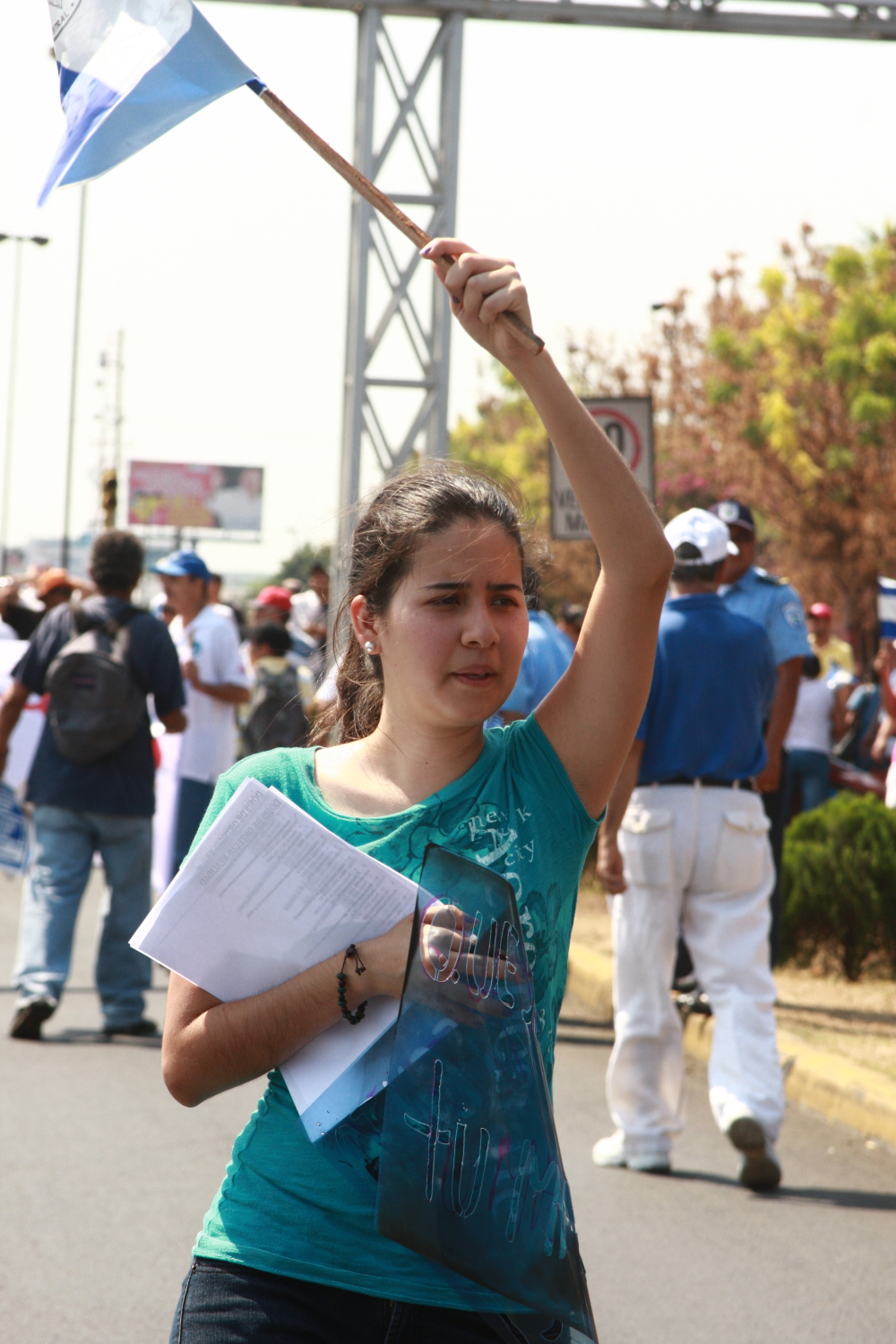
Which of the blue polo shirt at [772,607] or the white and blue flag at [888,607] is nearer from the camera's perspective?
the blue polo shirt at [772,607]

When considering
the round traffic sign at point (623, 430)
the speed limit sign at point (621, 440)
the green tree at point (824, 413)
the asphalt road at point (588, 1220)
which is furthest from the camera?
the green tree at point (824, 413)

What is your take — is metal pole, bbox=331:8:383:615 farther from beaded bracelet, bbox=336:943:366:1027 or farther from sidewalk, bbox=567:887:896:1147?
beaded bracelet, bbox=336:943:366:1027

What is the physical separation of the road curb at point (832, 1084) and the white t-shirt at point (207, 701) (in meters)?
3.36

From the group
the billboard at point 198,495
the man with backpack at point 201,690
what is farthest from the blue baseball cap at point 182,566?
the billboard at point 198,495

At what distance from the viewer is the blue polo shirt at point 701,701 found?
5.87 metres

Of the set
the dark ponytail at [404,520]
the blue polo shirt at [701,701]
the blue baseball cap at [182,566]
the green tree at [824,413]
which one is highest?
the green tree at [824,413]

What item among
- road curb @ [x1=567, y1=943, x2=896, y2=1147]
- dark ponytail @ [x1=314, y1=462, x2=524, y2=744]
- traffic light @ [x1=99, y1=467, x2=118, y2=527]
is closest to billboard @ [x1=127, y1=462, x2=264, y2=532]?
traffic light @ [x1=99, y1=467, x2=118, y2=527]

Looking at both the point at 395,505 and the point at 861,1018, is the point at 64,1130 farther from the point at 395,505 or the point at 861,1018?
the point at 395,505

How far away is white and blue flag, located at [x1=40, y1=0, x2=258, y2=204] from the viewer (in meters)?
2.28

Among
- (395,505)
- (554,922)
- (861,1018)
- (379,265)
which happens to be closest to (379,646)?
(395,505)

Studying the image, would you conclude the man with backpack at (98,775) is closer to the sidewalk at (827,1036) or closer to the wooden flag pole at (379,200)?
the sidewalk at (827,1036)

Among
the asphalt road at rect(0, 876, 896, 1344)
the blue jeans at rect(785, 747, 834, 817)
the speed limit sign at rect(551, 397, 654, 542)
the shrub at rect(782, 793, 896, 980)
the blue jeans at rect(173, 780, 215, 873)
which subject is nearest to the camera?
the asphalt road at rect(0, 876, 896, 1344)

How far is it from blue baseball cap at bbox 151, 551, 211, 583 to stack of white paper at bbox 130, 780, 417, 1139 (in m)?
7.49

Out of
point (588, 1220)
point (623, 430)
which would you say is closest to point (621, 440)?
point (623, 430)
